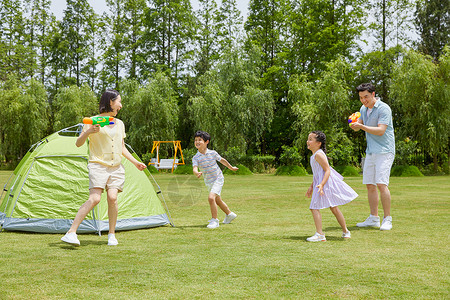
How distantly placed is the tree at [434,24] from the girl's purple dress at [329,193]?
33.7 meters

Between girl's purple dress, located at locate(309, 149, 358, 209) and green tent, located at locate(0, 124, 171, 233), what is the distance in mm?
2844

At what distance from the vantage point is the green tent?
6633 mm

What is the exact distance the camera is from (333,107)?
28422mm

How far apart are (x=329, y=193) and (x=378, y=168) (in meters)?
1.36

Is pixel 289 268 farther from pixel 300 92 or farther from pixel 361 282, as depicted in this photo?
pixel 300 92

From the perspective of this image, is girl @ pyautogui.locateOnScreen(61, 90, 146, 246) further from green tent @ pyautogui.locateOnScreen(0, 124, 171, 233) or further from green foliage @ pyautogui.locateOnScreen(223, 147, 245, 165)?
green foliage @ pyautogui.locateOnScreen(223, 147, 245, 165)

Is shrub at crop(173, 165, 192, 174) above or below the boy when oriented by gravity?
below

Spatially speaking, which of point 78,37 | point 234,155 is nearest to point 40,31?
point 78,37

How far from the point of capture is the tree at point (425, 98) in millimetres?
24672

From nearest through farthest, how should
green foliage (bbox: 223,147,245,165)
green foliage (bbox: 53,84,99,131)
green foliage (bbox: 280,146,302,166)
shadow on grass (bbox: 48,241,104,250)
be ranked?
shadow on grass (bbox: 48,241,104,250) → green foliage (bbox: 280,146,302,166) → green foliage (bbox: 223,147,245,165) → green foliage (bbox: 53,84,99,131)

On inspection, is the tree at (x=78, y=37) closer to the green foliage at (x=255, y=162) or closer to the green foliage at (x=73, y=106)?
the green foliage at (x=73, y=106)

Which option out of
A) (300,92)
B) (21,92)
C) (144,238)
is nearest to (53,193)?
(144,238)

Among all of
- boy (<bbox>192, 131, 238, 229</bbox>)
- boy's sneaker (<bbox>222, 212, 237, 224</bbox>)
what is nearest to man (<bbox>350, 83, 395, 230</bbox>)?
boy's sneaker (<bbox>222, 212, 237, 224</bbox>)

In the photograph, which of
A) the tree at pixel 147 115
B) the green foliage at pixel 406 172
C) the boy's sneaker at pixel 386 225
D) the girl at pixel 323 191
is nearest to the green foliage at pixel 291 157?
the green foliage at pixel 406 172
